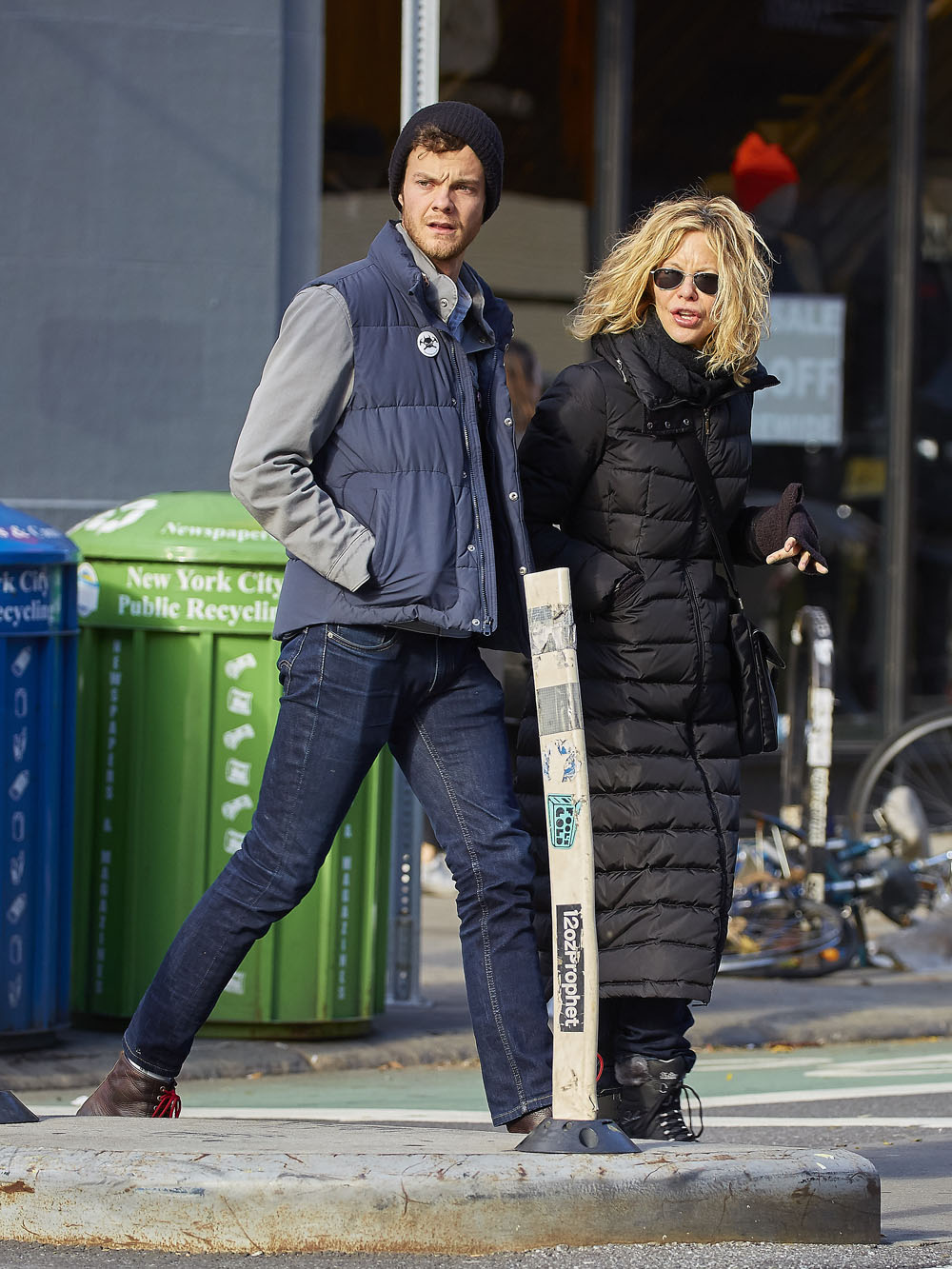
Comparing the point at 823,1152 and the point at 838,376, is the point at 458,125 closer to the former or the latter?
the point at 823,1152

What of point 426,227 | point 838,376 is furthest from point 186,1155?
point 838,376

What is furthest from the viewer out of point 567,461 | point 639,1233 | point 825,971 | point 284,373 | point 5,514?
point 825,971

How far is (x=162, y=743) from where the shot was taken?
520cm

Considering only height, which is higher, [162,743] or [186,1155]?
[162,743]

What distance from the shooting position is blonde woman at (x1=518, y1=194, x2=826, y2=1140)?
13.1 feet

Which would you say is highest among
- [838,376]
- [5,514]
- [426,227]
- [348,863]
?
[838,376]

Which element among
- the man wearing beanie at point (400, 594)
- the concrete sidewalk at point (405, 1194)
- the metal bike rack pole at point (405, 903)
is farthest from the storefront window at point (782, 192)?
the concrete sidewalk at point (405, 1194)

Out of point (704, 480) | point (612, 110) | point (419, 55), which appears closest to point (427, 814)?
point (704, 480)

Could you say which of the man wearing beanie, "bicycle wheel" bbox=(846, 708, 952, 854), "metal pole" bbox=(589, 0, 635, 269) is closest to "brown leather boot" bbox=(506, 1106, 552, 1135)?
the man wearing beanie

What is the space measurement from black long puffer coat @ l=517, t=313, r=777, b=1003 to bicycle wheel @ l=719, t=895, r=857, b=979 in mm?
2511

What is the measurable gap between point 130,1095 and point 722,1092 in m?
1.91

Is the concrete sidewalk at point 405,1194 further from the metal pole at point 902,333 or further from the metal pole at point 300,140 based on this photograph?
the metal pole at point 902,333

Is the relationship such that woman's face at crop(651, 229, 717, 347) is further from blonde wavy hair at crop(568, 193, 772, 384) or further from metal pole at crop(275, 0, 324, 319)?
metal pole at crop(275, 0, 324, 319)

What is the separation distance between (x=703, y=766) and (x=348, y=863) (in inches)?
59.1
